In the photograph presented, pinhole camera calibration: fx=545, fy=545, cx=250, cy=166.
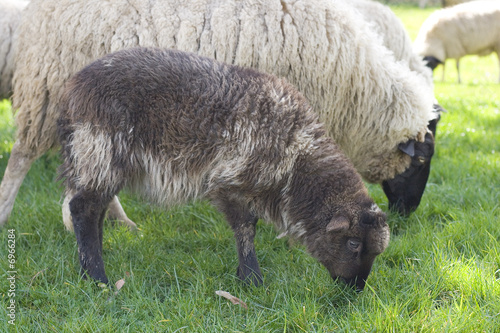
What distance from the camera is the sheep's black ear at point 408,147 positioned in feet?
14.1

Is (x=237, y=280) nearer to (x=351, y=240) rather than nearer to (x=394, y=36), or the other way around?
(x=351, y=240)

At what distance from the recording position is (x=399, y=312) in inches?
112

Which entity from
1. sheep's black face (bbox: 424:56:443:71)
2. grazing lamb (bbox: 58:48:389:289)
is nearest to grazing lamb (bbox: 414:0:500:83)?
sheep's black face (bbox: 424:56:443:71)

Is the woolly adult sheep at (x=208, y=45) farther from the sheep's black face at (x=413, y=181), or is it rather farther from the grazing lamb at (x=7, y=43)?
the grazing lamb at (x=7, y=43)

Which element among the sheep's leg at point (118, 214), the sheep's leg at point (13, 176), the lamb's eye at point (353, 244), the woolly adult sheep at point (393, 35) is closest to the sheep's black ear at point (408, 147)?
the woolly adult sheep at point (393, 35)

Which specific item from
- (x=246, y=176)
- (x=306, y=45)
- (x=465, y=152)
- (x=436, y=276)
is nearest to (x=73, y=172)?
(x=246, y=176)

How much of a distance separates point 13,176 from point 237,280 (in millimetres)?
2040

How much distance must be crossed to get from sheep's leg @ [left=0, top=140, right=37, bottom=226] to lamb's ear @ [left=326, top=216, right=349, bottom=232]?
7.91 feet

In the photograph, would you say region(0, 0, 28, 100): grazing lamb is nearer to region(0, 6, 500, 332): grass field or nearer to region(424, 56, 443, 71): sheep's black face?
region(0, 6, 500, 332): grass field

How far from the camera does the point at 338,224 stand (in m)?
2.95

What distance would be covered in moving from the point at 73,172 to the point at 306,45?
1.91 m

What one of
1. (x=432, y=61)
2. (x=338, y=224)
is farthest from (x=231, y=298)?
(x=432, y=61)

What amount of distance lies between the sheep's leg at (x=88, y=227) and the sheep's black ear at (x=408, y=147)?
235 cm

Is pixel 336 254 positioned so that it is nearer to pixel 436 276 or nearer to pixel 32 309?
pixel 436 276
